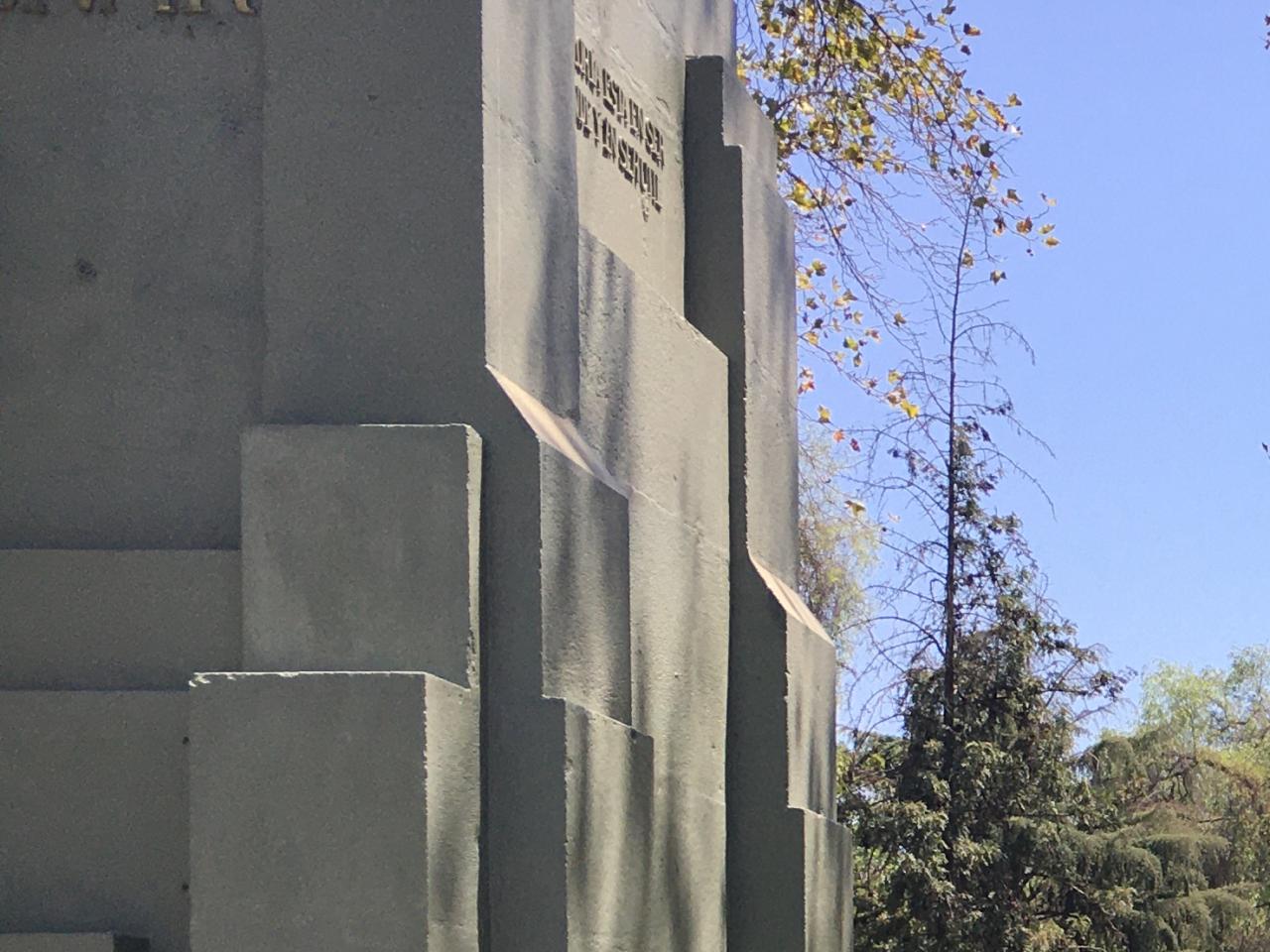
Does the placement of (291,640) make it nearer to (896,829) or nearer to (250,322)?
(250,322)

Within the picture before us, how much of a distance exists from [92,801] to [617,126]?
10.3 ft

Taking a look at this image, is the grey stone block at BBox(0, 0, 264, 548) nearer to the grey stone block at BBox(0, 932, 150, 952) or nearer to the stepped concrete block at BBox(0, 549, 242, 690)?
the stepped concrete block at BBox(0, 549, 242, 690)

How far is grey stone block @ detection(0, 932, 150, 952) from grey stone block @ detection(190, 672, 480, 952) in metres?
0.38

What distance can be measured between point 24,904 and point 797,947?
11.0ft

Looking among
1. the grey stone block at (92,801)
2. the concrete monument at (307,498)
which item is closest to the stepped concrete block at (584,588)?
the concrete monument at (307,498)

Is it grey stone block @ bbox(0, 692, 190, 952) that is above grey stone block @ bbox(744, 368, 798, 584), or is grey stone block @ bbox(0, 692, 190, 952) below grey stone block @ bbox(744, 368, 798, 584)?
below

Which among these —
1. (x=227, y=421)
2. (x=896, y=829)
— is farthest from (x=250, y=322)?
(x=896, y=829)

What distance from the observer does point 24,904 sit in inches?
230

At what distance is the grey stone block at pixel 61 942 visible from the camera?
18.6 feet

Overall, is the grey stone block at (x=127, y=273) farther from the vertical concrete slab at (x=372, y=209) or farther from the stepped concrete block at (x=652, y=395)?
the stepped concrete block at (x=652, y=395)

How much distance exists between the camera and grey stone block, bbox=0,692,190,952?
5.87 metres

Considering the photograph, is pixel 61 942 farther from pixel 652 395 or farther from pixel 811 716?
pixel 811 716

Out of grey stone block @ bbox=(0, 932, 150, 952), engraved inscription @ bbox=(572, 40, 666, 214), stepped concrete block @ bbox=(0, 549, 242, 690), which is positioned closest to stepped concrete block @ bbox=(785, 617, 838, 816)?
engraved inscription @ bbox=(572, 40, 666, 214)

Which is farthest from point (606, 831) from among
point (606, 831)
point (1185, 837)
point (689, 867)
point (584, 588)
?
point (1185, 837)
